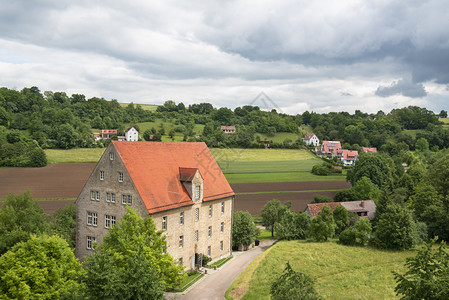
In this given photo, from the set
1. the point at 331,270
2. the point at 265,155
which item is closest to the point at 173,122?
the point at 265,155

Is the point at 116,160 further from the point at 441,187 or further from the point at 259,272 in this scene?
the point at 441,187

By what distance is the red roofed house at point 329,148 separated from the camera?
138725 mm

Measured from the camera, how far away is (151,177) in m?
36.5

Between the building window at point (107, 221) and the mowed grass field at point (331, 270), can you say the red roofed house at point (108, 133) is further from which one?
the mowed grass field at point (331, 270)

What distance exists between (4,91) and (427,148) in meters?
187

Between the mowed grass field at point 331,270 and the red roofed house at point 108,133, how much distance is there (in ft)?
339

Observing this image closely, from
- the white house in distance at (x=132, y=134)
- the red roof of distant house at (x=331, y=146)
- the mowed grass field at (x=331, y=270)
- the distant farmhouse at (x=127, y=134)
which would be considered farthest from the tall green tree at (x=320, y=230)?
the white house in distance at (x=132, y=134)

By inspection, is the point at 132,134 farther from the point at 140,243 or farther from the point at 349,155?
the point at 140,243

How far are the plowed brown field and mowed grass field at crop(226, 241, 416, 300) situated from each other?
26.4 metres

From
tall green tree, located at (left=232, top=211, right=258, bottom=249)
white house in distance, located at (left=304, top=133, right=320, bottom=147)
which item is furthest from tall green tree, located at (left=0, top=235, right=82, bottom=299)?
white house in distance, located at (left=304, top=133, right=320, bottom=147)

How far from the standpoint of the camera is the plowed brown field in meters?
68.3

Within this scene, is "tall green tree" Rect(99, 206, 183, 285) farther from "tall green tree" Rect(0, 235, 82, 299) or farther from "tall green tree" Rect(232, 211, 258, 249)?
"tall green tree" Rect(232, 211, 258, 249)

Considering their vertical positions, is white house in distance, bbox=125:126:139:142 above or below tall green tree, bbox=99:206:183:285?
above

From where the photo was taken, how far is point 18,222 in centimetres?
3694
